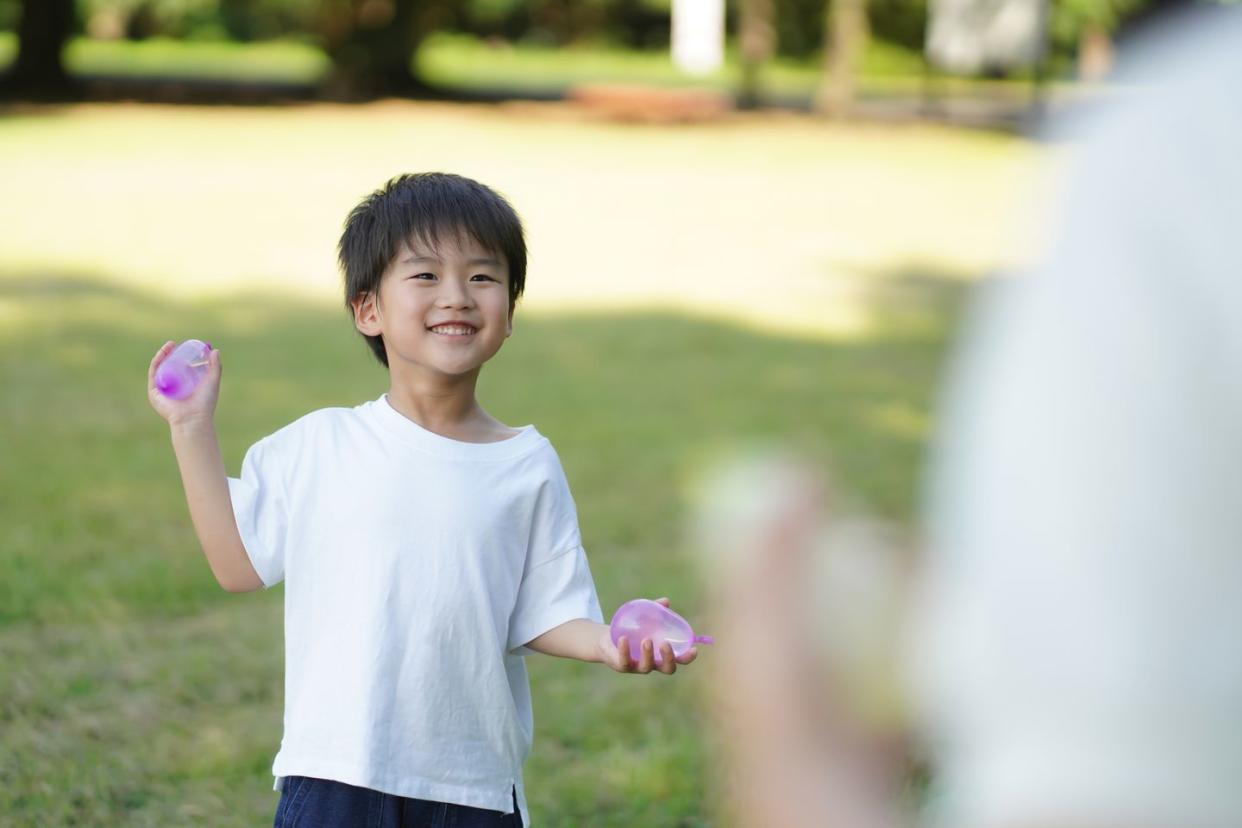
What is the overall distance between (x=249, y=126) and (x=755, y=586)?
1975 centimetres

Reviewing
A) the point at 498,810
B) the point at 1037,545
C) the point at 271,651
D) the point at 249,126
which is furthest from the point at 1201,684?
the point at 249,126

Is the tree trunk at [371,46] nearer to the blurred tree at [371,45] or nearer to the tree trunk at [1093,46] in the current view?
the blurred tree at [371,45]

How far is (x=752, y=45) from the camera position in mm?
25094

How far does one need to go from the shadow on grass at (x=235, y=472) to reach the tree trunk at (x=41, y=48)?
14842 millimetres

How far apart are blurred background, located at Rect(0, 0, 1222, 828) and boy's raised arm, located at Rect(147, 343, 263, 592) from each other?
93cm

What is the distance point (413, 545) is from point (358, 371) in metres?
5.27

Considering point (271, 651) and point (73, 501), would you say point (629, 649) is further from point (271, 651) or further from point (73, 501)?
point (73, 501)

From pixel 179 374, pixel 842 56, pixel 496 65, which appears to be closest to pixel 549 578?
pixel 179 374

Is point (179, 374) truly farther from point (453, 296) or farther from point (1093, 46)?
point (1093, 46)

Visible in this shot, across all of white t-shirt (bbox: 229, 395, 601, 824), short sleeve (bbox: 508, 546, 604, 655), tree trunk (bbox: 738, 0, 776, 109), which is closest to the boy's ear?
white t-shirt (bbox: 229, 395, 601, 824)

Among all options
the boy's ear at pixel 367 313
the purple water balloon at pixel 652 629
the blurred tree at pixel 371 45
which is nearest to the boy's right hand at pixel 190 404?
the boy's ear at pixel 367 313

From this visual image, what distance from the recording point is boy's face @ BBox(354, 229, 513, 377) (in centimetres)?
205

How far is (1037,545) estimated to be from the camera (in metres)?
0.56

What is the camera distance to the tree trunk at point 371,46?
975 inches
